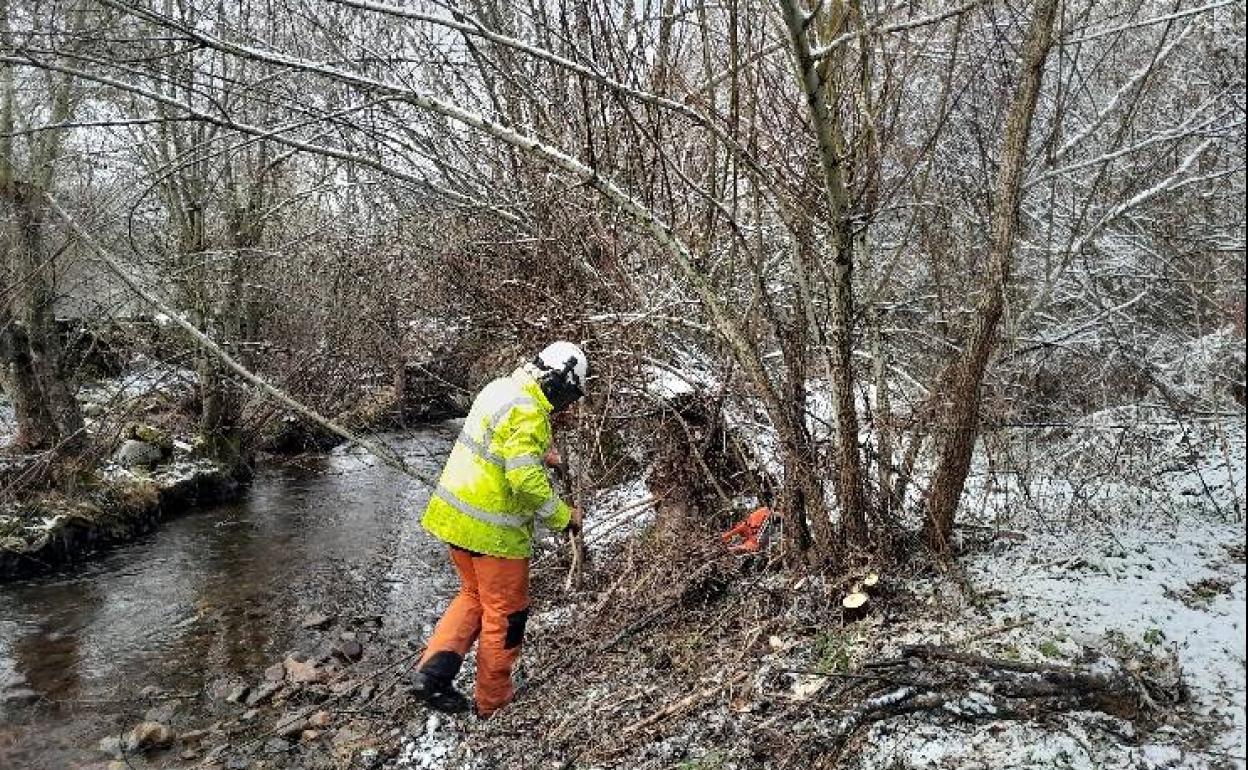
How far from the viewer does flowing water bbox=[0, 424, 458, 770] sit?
20.2 ft

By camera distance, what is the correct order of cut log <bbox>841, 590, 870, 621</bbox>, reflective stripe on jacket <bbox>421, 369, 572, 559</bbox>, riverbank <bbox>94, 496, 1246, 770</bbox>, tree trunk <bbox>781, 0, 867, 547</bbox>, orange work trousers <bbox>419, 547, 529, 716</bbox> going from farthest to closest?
1. orange work trousers <bbox>419, 547, 529, 716</bbox>
2. reflective stripe on jacket <bbox>421, 369, 572, 559</bbox>
3. cut log <bbox>841, 590, 870, 621</bbox>
4. tree trunk <bbox>781, 0, 867, 547</bbox>
5. riverbank <bbox>94, 496, 1246, 770</bbox>

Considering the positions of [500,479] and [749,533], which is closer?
[500,479]

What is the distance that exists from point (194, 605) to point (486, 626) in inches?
193

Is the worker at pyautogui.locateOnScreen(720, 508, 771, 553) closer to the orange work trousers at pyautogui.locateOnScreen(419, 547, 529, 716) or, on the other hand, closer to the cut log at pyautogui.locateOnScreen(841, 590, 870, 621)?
the cut log at pyautogui.locateOnScreen(841, 590, 870, 621)

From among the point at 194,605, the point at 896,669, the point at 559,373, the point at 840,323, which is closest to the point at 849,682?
the point at 896,669

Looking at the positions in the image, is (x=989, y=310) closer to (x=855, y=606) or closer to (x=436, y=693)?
(x=855, y=606)

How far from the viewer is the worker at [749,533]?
17.7ft

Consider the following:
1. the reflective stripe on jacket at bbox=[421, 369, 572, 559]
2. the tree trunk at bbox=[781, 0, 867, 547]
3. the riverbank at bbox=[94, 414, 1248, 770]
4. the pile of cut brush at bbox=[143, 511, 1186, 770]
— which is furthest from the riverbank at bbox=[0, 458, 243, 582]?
the tree trunk at bbox=[781, 0, 867, 547]

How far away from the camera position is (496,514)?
448 cm

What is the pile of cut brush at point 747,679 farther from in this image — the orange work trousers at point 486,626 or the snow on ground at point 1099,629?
the orange work trousers at point 486,626

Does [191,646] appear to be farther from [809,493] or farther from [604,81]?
[604,81]

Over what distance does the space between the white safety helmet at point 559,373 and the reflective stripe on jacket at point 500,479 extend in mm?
58

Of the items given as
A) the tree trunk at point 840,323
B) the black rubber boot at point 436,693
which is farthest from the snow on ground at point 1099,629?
the black rubber boot at point 436,693

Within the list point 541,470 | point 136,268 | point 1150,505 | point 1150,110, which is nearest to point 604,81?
A: point 541,470
